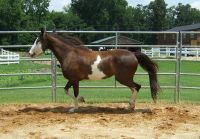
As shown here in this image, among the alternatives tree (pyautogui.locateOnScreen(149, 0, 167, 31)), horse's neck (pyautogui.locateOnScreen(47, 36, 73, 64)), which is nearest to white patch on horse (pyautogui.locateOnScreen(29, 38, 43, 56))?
horse's neck (pyautogui.locateOnScreen(47, 36, 73, 64))

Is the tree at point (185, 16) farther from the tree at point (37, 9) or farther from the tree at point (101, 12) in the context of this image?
the tree at point (37, 9)

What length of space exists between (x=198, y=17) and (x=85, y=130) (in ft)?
444

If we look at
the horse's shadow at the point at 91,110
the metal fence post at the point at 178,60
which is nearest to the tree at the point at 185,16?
the metal fence post at the point at 178,60

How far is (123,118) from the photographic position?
8.89 m

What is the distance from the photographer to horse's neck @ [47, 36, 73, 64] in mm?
9953

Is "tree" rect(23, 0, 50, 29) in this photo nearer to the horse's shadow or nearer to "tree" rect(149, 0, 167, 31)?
"tree" rect(149, 0, 167, 31)

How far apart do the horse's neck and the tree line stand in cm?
6192

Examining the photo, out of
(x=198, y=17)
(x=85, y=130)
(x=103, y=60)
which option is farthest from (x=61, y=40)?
(x=198, y=17)

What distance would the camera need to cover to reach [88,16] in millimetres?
104562

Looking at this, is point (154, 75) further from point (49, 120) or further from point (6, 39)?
point (6, 39)

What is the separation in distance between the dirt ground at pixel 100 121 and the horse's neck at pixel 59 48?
1.28 meters

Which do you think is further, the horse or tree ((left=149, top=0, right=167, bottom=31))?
tree ((left=149, top=0, right=167, bottom=31))

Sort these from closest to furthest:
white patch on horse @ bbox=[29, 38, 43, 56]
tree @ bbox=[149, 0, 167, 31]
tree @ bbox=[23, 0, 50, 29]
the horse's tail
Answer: white patch on horse @ bbox=[29, 38, 43, 56] → the horse's tail → tree @ bbox=[23, 0, 50, 29] → tree @ bbox=[149, 0, 167, 31]

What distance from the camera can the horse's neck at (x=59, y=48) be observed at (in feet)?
32.7
